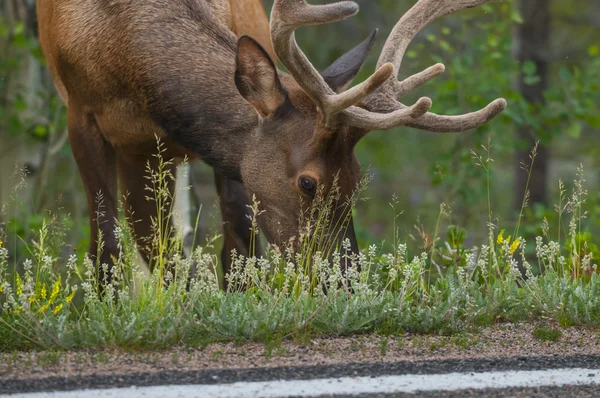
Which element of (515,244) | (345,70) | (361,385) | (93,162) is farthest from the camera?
(93,162)

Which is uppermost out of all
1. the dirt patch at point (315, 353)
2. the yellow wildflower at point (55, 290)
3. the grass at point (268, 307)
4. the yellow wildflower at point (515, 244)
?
the yellow wildflower at point (515, 244)

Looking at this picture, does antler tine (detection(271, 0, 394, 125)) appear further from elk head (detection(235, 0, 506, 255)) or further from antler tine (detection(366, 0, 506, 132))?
antler tine (detection(366, 0, 506, 132))

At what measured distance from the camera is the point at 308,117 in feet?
20.2

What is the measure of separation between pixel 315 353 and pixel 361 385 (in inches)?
19.9

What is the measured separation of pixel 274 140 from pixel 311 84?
47cm

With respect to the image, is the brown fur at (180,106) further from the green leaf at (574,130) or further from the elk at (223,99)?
the green leaf at (574,130)

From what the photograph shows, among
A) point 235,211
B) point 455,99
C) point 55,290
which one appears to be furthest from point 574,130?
point 55,290

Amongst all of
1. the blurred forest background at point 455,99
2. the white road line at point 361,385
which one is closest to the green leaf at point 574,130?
the blurred forest background at point 455,99

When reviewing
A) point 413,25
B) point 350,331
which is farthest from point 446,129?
point 350,331

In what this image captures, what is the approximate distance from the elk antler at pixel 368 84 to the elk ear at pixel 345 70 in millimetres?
224

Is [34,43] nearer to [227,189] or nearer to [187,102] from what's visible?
[227,189]

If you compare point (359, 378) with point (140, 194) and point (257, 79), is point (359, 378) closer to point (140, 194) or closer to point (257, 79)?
point (257, 79)

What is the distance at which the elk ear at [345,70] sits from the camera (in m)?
6.33

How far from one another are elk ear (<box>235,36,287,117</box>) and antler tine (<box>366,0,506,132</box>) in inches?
21.7
